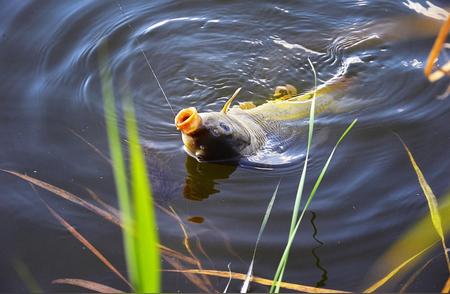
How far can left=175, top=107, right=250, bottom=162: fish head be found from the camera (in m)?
3.73

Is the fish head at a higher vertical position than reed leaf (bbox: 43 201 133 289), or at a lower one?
higher

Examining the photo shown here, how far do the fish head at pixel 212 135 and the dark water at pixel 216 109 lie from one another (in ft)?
0.51

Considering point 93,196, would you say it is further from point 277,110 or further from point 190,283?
point 277,110

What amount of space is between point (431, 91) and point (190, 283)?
105 inches

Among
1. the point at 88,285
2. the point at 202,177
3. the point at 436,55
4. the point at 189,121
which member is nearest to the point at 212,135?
the point at 189,121

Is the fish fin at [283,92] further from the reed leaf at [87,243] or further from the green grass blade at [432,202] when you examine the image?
the reed leaf at [87,243]

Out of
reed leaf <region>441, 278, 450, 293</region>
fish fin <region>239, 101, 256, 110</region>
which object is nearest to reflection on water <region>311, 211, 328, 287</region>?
reed leaf <region>441, 278, 450, 293</region>

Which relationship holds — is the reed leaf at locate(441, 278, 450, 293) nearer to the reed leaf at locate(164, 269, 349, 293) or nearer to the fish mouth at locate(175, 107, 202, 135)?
the reed leaf at locate(164, 269, 349, 293)

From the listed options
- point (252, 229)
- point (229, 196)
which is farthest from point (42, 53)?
point (252, 229)

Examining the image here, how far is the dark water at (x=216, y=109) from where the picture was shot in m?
3.51

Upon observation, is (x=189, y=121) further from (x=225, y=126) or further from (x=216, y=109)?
(x=216, y=109)

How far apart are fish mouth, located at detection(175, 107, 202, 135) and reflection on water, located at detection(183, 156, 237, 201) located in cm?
49

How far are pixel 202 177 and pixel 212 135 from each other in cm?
Answer: 43

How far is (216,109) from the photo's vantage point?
15.9 feet
